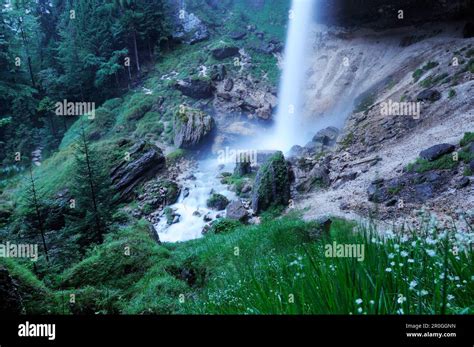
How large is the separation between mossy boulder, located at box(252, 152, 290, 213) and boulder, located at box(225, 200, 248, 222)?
0.71 metres

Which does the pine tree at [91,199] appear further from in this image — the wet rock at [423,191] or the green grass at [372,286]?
the wet rock at [423,191]

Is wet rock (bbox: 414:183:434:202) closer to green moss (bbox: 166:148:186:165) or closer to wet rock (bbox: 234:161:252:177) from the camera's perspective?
wet rock (bbox: 234:161:252:177)

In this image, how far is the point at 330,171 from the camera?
724 inches

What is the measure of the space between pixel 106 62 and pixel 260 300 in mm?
37142

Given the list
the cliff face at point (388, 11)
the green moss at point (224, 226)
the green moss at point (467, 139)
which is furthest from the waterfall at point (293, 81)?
the green moss at point (467, 139)

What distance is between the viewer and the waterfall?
95.0 feet

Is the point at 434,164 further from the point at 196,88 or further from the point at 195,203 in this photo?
the point at 196,88

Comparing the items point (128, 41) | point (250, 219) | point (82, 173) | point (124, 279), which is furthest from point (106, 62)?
point (124, 279)

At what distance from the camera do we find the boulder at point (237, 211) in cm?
1749

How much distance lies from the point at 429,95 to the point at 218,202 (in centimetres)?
1410

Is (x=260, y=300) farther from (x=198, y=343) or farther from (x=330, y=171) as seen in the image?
(x=330, y=171)

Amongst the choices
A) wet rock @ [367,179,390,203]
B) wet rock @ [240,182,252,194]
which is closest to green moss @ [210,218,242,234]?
wet rock @ [240,182,252,194]

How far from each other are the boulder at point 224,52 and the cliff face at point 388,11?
413 inches

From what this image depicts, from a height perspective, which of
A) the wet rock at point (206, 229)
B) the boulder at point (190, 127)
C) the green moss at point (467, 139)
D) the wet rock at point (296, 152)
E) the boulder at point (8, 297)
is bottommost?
the wet rock at point (206, 229)
